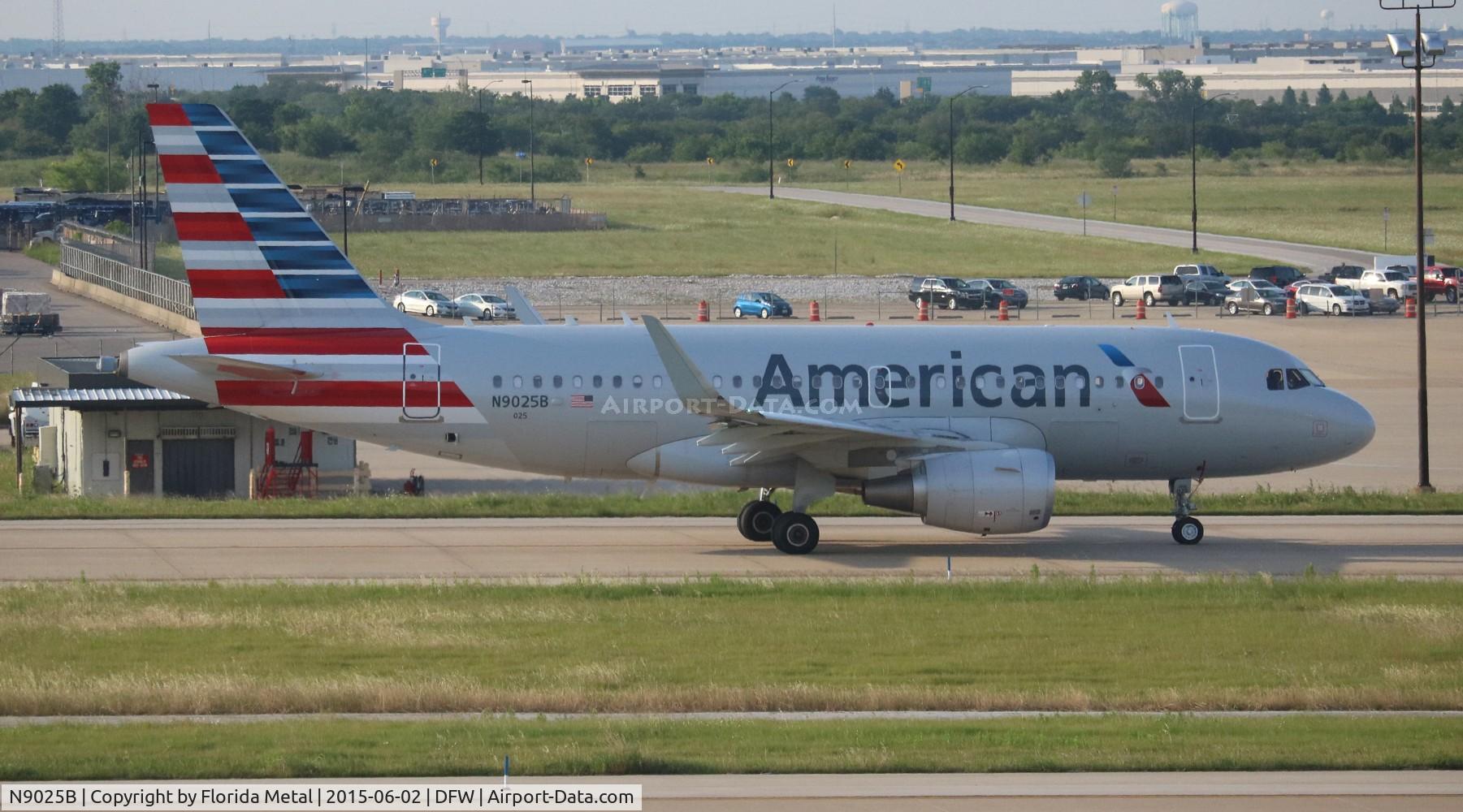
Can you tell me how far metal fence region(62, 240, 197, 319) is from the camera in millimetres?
71500

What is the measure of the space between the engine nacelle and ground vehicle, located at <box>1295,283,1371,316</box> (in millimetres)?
55768

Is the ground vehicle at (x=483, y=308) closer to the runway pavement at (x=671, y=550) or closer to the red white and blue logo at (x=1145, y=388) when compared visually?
the runway pavement at (x=671, y=550)

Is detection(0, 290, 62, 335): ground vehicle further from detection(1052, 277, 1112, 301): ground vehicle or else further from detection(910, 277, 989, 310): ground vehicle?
detection(1052, 277, 1112, 301): ground vehicle

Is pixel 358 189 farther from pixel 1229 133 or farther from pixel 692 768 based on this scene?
pixel 1229 133

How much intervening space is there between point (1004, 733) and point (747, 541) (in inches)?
552

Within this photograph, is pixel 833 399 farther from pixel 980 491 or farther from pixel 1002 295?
pixel 1002 295

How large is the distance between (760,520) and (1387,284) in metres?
62.0

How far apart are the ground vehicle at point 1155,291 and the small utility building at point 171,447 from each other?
5287 cm

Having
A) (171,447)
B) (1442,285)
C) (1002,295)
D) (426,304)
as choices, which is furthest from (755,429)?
(1442,285)

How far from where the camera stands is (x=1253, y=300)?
80000mm

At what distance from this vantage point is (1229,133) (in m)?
172

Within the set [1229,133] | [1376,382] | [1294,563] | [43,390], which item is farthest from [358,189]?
[1229,133]

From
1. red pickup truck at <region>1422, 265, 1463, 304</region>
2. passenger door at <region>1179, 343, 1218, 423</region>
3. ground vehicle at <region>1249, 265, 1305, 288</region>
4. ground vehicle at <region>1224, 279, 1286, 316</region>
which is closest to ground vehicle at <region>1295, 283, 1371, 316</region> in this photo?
ground vehicle at <region>1224, 279, 1286, 316</region>
